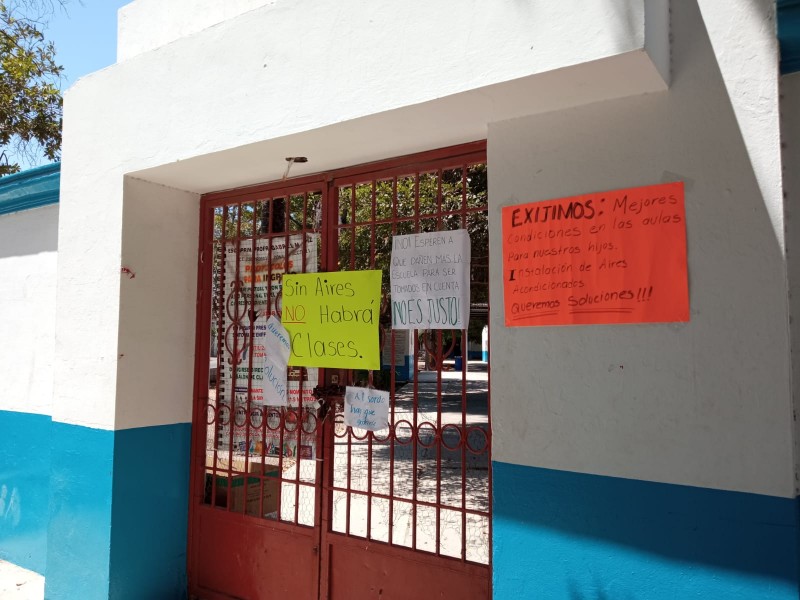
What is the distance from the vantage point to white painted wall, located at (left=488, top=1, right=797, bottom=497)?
82.4 inches

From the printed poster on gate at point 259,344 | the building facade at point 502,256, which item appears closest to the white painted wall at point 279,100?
the building facade at point 502,256

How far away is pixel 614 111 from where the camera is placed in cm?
243

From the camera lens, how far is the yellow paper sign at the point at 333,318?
131 inches

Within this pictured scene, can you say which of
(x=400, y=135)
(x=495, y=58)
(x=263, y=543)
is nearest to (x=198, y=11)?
(x=400, y=135)

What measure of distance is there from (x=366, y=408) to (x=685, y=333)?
1.69 m

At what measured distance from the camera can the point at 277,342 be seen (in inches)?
146

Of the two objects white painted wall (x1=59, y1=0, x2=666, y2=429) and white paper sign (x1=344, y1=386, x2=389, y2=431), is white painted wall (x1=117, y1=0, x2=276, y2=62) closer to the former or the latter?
white painted wall (x1=59, y1=0, x2=666, y2=429)

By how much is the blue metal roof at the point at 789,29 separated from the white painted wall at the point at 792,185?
84mm

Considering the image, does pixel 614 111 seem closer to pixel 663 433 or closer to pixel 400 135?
pixel 400 135

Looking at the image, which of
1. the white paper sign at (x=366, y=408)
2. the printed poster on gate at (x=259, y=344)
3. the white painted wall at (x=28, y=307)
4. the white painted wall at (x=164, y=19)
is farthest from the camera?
the white painted wall at (x=28, y=307)

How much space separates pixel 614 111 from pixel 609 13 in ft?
1.28

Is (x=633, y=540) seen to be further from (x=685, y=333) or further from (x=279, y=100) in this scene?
(x=279, y=100)

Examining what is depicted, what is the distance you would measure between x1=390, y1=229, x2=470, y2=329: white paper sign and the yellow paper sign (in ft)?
0.52

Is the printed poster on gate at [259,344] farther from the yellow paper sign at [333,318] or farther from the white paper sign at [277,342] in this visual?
the yellow paper sign at [333,318]
